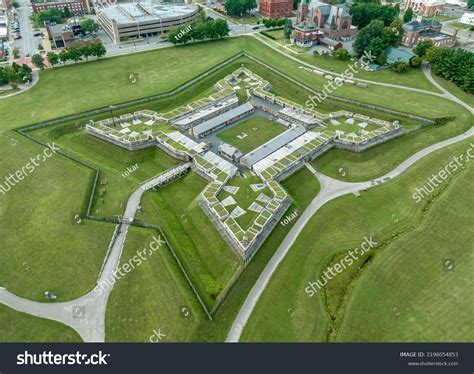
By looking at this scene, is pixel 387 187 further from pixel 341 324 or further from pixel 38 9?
pixel 38 9

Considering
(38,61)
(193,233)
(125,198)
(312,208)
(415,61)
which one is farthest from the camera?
(38,61)

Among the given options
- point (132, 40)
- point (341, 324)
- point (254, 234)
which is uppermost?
point (132, 40)

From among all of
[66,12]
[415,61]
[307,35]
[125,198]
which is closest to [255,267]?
[125,198]

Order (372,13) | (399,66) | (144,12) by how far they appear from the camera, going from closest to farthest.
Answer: (399,66) → (372,13) → (144,12)

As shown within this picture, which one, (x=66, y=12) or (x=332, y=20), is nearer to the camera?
(x=332, y=20)

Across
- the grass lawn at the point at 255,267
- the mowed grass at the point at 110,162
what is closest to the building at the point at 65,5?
the mowed grass at the point at 110,162

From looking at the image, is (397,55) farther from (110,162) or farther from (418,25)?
(110,162)

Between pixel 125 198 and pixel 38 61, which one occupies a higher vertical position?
pixel 38 61
